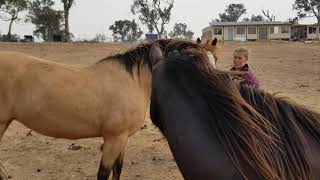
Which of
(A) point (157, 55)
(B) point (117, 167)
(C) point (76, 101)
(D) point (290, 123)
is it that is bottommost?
(B) point (117, 167)

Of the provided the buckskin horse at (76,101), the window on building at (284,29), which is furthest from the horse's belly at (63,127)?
the window on building at (284,29)

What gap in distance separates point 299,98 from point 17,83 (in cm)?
739

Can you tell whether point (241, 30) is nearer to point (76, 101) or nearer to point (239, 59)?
point (239, 59)

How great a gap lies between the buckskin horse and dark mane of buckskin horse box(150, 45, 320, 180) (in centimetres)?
343

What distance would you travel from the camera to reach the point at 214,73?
1.27 m

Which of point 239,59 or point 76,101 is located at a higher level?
point 239,59

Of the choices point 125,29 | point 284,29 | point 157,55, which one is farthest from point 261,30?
point 157,55

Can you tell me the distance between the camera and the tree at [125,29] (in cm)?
7025

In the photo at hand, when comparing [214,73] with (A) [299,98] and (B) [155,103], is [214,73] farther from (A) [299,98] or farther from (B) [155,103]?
(A) [299,98]

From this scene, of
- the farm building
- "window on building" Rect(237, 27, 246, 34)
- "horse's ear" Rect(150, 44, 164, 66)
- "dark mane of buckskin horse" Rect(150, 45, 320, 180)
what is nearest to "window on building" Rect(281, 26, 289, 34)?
the farm building

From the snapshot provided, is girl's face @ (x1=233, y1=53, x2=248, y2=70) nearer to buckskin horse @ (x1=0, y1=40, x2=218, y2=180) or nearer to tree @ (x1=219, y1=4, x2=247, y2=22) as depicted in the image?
buckskin horse @ (x1=0, y1=40, x2=218, y2=180)

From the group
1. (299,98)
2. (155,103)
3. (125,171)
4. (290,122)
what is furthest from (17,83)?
(299,98)

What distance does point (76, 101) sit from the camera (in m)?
4.80

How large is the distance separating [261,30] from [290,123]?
6263 cm
